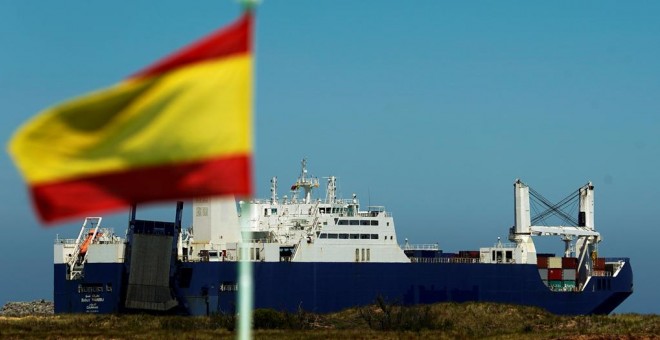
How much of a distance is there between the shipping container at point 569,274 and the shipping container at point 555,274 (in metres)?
0.24

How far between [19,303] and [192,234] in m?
28.3

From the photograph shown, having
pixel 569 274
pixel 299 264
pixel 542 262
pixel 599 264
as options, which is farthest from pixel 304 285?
pixel 599 264

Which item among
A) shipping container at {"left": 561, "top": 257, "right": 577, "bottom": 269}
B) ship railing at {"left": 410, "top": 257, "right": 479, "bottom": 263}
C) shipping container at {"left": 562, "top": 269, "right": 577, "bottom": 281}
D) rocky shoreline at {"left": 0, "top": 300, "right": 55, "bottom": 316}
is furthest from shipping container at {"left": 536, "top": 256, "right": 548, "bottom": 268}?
rocky shoreline at {"left": 0, "top": 300, "right": 55, "bottom": 316}

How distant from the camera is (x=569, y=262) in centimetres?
6744

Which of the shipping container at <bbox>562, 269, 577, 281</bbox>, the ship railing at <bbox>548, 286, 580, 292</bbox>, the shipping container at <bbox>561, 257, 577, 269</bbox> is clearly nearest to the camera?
the ship railing at <bbox>548, 286, 580, 292</bbox>

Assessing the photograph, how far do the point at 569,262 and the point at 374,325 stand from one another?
17.7m

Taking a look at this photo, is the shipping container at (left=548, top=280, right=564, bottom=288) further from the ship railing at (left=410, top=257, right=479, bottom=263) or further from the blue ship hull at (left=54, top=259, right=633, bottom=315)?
the ship railing at (left=410, top=257, right=479, bottom=263)

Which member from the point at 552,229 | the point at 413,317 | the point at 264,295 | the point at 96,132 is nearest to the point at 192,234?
the point at 264,295

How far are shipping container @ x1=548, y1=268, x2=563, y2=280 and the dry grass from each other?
5.69 meters

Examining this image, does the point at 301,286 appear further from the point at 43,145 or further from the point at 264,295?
the point at 43,145

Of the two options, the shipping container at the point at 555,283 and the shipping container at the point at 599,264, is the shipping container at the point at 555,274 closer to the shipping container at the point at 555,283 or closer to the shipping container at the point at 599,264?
the shipping container at the point at 555,283

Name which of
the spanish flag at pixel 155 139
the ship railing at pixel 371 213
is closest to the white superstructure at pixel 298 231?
the ship railing at pixel 371 213

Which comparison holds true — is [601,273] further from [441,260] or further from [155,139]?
[155,139]

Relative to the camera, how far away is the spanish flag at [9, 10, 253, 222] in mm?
10930
